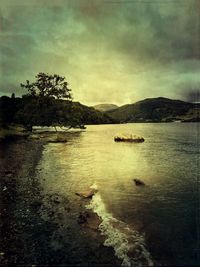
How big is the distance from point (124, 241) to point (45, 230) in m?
3.56

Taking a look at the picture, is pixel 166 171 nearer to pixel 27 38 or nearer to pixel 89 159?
pixel 89 159

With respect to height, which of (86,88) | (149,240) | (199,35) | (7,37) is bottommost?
(149,240)

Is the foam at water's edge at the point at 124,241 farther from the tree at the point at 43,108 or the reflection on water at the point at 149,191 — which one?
the tree at the point at 43,108

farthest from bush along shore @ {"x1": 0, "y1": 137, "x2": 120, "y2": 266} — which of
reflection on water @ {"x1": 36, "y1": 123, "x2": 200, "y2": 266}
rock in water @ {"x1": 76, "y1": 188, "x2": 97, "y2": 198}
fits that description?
reflection on water @ {"x1": 36, "y1": 123, "x2": 200, "y2": 266}

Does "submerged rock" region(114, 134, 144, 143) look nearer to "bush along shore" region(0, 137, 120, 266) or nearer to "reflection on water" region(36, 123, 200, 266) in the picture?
"reflection on water" region(36, 123, 200, 266)

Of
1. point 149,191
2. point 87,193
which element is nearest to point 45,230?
point 87,193

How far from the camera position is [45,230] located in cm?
1254

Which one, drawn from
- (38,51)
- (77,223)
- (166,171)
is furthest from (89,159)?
(77,223)

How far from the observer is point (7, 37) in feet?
67.4

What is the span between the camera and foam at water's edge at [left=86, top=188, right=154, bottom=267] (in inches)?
408

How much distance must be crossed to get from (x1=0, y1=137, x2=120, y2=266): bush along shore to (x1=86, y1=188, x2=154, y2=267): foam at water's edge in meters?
0.34

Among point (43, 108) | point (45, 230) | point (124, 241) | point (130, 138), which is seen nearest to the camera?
point (124, 241)

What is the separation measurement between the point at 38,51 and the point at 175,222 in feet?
53.0

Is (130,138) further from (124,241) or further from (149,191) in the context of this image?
(124,241)
